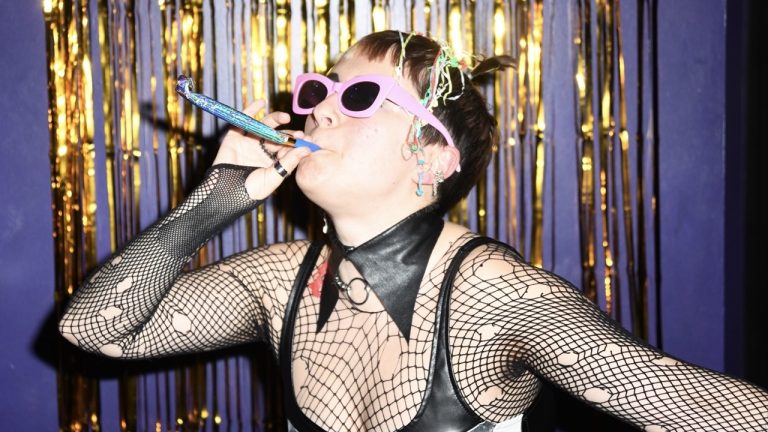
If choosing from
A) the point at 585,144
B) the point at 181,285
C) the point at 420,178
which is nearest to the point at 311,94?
the point at 420,178

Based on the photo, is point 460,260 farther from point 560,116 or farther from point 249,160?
point 560,116

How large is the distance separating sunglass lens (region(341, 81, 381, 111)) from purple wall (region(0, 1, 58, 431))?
1238 millimetres

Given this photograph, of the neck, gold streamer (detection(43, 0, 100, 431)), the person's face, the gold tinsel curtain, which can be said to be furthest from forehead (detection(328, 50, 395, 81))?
gold streamer (detection(43, 0, 100, 431))

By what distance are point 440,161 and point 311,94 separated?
1.05 ft

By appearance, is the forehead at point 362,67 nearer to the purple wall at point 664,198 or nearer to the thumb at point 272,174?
the thumb at point 272,174

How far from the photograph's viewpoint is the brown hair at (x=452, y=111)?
1.59 metres

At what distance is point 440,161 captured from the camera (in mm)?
1618

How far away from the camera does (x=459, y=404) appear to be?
1.42 m

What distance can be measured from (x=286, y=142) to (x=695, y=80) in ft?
4.48

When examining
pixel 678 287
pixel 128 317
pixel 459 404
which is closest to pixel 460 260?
pixel 459 404

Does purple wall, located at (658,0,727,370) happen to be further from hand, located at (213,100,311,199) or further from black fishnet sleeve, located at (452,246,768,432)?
hand, located at (213,100,311,199)

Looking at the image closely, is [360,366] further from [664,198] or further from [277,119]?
[664,198]

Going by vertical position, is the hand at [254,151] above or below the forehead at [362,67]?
below

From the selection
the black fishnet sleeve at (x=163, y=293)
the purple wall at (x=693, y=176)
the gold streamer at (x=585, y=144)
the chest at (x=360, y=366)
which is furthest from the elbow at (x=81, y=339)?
the purple wall at (x=693, y=176)
